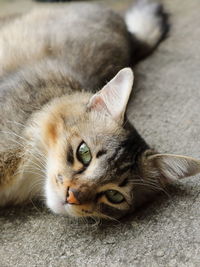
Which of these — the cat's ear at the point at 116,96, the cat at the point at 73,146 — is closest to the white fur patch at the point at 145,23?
the cat at the point at 73,146

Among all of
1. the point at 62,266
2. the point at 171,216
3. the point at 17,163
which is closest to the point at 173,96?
the point at 171,216

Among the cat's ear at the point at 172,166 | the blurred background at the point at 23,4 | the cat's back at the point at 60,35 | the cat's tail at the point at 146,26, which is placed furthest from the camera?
the blurred background at the point at 23,4

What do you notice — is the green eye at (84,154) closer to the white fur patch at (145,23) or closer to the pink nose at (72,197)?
the pink nose at (72,197)

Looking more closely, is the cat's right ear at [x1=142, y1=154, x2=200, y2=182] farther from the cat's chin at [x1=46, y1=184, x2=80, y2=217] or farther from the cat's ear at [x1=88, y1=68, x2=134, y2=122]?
the cat's chin at [x1=46, y1=184, x2=80, y2=217]

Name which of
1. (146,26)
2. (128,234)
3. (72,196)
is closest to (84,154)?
(72,196)

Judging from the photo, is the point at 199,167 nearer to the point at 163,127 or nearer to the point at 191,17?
the point at 163,127

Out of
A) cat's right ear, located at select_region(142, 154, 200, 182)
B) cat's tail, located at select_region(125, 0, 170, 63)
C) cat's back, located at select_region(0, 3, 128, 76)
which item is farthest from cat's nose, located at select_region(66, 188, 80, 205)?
cat's tail, located at select_region(125, 0, 170, 63)

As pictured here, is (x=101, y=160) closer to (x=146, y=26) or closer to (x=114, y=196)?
(x=114, y=196)
